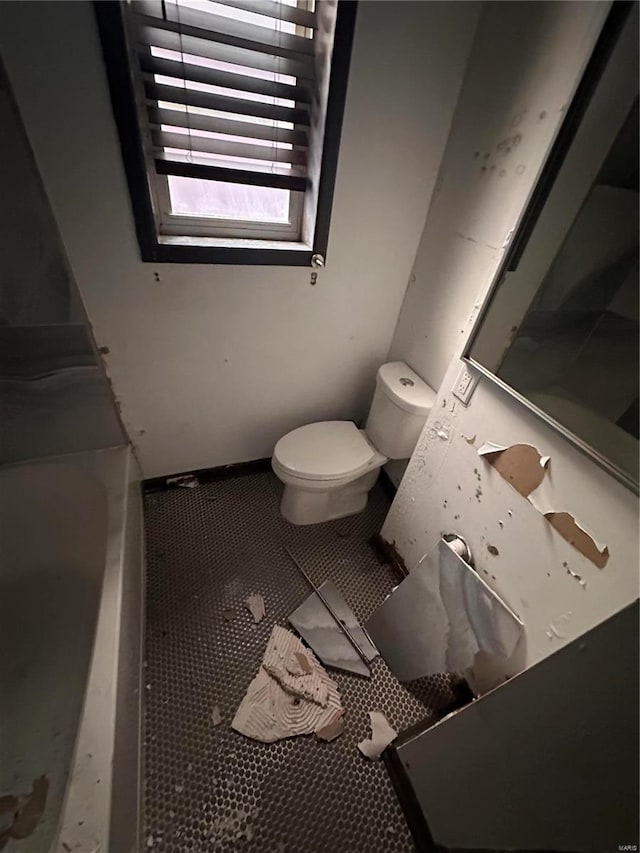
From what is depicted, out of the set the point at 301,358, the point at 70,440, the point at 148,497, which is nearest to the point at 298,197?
the point at 301,358

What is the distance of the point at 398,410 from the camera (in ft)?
4.25

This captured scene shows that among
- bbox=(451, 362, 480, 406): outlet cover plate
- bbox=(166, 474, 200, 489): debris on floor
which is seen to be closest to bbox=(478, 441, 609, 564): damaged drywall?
bbox=(451, 362, 480, 406): outlet cover plate

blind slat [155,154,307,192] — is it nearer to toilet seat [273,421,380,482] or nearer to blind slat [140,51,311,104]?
blind slat [140,51,311,104]

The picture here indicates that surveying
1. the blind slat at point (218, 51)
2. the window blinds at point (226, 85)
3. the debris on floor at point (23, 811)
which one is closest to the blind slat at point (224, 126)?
the window blinds at point (226, 85)

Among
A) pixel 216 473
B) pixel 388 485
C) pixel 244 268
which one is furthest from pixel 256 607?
pixel 244 268

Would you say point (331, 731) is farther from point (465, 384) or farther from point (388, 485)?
point (465, 384)

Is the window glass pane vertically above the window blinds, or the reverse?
the window blinds

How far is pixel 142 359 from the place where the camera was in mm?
1202

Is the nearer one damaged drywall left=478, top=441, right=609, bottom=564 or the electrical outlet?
damaged drywall left=478, top=441, right=609, bottom=564

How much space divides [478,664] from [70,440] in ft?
4.90

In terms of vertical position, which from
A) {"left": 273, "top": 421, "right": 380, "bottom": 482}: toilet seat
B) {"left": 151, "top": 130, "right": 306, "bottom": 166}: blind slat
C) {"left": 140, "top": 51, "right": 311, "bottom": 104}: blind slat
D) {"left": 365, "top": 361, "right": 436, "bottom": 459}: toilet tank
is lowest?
{"left": 273, "top": 421, "right": 380, "bottom": 482}: toilet seat

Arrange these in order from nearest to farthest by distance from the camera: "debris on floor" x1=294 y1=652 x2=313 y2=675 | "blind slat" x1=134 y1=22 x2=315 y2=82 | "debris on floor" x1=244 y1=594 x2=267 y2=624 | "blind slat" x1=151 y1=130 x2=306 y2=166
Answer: "blind slat" x1=134 y1=22 x2=315 y2=82 → "blind slat" x1=151 y1=130 x2=306 y2=166 → "debris on floor" x1=294 y1=652 x2=313 y2=675 → "debris on floor" x1=244 y1=594 x2=267 y2=624

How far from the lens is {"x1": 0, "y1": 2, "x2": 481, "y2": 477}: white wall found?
0.77 m

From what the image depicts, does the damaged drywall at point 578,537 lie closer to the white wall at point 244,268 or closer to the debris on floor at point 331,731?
the debris on floor at point 331,731
